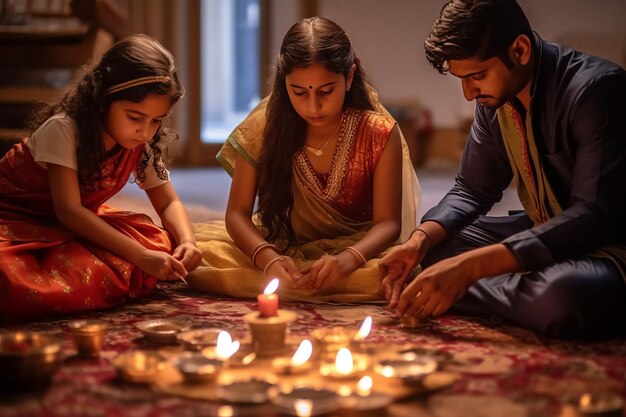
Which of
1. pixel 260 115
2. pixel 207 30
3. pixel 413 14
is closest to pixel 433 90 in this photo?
pixel 413 14

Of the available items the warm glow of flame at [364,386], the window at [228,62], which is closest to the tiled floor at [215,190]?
the window at [228,62]

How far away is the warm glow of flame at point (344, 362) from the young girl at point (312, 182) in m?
0.72

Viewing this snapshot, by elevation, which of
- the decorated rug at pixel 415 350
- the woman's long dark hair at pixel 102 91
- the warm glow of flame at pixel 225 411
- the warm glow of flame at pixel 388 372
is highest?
the woman's long dark hair at pixel 102 91

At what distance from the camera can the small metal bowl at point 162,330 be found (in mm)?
1739


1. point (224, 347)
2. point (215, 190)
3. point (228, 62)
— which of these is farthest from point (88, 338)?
point (228, 62)

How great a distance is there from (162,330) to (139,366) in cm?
28

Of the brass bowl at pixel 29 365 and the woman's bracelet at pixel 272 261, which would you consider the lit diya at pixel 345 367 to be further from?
the woman's bracelet at pixel 272 261

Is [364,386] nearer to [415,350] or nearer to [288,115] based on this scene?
[415,350]

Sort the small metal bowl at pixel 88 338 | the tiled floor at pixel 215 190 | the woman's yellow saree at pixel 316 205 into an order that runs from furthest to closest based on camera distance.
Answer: the tiled floor at pixel 215 190 → the woman's yellow saree at pixel 316 205 → the small metal bowl at pixel 88 338

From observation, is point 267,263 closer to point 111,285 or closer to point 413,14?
point 111,285

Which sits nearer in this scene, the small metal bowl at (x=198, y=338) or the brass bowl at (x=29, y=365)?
the brass bowl at (x=29, y=365)

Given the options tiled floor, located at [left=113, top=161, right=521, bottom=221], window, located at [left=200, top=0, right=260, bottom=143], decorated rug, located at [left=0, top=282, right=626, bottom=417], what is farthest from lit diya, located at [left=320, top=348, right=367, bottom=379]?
window, located at [left=200, top=0, right=260, bottom=143]

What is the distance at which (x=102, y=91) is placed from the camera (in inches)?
89.5

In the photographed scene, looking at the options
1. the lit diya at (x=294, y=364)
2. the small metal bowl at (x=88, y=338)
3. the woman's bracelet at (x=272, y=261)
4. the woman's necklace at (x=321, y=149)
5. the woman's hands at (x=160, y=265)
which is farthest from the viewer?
the woman's necklace at (x=321, y=149)
